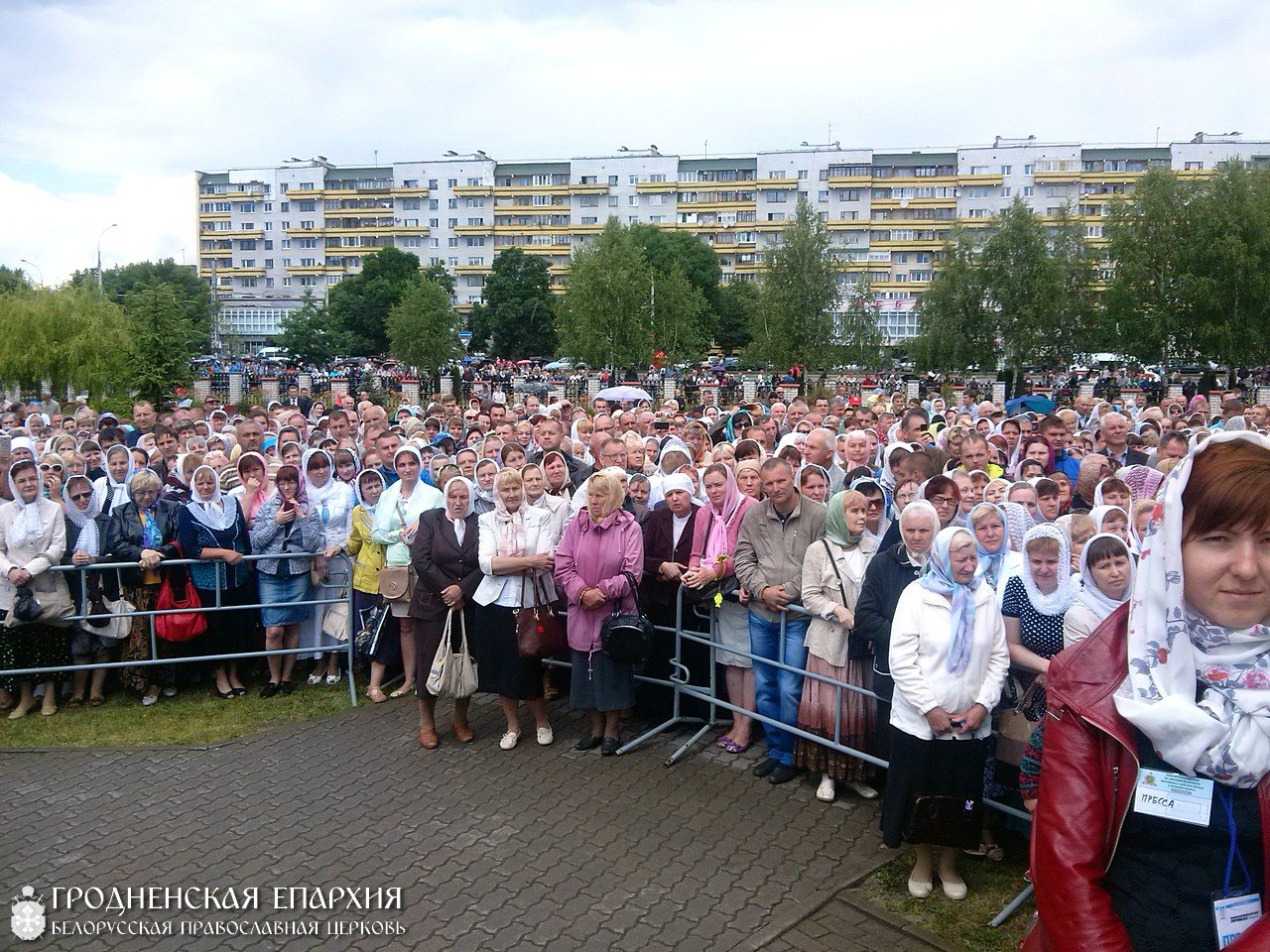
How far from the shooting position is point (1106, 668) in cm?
207

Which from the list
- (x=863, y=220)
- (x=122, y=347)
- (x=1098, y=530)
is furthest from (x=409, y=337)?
(x=863, y=220)

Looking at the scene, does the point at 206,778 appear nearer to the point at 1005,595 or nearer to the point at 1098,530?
the point at 1005,595

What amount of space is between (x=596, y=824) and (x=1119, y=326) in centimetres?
3876

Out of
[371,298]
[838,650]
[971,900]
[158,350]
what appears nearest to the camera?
[971,900]

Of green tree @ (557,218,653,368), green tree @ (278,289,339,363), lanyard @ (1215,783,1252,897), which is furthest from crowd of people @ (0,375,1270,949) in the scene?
green tree @ (278,289,339,363)

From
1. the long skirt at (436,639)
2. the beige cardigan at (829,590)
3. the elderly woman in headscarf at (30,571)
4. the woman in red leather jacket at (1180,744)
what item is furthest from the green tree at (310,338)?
the woman in red leather jacket at (1180,744)

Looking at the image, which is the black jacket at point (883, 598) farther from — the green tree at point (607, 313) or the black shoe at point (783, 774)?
the green tree at point (607, 313)

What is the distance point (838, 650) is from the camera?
18.1 feet

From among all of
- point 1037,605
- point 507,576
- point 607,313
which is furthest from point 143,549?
point 607,313

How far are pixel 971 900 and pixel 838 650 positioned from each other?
1508 mm

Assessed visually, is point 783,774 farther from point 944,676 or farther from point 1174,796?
point 1174,796

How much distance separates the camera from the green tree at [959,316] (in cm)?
4103

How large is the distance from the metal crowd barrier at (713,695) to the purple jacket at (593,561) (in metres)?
0.51

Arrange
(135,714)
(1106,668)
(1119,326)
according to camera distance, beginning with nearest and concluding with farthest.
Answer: (1106,668) → (135,714) → (1119,326)
